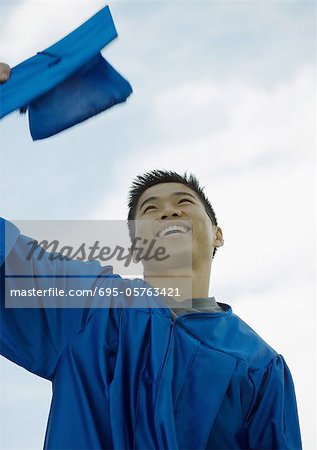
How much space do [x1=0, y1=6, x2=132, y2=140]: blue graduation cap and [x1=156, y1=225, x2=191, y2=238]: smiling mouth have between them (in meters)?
0.90

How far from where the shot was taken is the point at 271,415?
3.78 m

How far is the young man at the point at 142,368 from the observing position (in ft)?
11.4

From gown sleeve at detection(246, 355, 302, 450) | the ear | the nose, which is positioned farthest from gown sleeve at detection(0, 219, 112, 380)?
the ear

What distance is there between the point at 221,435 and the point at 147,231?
4.18 ft

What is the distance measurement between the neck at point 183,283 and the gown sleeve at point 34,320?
0.61 metres

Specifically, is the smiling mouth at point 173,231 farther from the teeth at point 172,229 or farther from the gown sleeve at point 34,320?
the gown sleeve at point 34,320

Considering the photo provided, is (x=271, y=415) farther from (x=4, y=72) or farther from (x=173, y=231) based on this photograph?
(x=4, y=72)

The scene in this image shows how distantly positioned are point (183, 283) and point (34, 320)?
93 centimetres

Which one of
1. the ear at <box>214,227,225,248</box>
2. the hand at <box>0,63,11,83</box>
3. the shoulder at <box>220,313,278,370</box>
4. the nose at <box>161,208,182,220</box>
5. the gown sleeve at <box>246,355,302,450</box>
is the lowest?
the gown sleeve at <box>246,355,302,450</box>

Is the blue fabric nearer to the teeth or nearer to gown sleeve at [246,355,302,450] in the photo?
gown sleeve at [246,355,302,450]

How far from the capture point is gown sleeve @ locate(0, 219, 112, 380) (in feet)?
12.2

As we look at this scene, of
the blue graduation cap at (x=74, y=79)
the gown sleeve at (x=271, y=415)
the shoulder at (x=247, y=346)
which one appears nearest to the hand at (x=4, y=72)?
the blue graduation cap at (x=74, y=79)

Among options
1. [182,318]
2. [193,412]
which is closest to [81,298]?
[182,318]

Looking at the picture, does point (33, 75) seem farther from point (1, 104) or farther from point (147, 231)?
point (147, 231)
